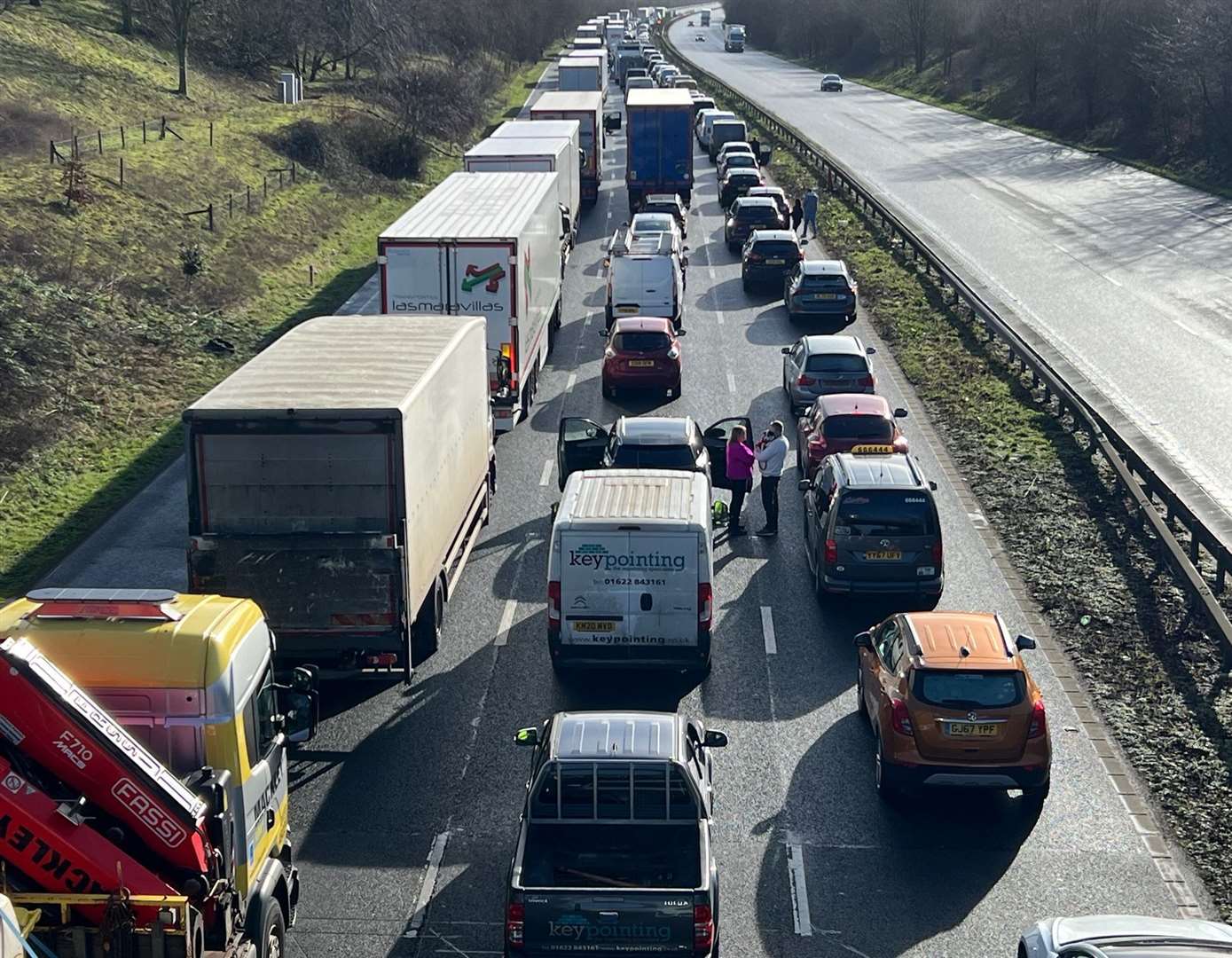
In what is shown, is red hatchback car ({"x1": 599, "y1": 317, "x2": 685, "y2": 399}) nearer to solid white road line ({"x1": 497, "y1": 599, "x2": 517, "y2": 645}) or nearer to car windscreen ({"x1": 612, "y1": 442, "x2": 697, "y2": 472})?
car windscreen ({"x1": 612, "y1": 442, "x2": 697, "y2": 472})

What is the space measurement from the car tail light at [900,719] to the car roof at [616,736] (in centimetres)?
241

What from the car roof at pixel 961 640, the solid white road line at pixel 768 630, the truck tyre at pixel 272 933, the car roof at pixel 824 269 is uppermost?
the car roof at pixel 824 269

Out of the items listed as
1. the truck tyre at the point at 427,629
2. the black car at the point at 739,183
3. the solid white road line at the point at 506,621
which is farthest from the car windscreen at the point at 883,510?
the black car at the point at 739,183

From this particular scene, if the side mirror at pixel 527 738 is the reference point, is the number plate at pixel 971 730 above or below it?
below

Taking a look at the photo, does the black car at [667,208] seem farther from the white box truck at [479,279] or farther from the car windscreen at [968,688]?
the car windscreen at [968,688]

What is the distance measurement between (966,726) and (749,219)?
3293 centimetres

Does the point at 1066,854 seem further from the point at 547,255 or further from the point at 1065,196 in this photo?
the point at 1065,196

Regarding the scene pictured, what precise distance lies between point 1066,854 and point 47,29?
53.8m

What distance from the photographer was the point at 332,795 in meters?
14.2

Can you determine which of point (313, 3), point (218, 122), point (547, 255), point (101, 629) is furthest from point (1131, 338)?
point (313, 3)

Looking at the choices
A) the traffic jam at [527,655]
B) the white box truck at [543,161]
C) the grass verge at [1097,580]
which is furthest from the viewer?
the white box truck at [543,161]

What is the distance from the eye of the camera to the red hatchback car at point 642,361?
28500 millimetres

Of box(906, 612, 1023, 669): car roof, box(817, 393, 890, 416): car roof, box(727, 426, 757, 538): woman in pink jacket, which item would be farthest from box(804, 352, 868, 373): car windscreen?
box(906, 612, 1023, 669): car roof

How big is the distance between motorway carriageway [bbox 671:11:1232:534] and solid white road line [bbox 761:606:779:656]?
772 centimetres
